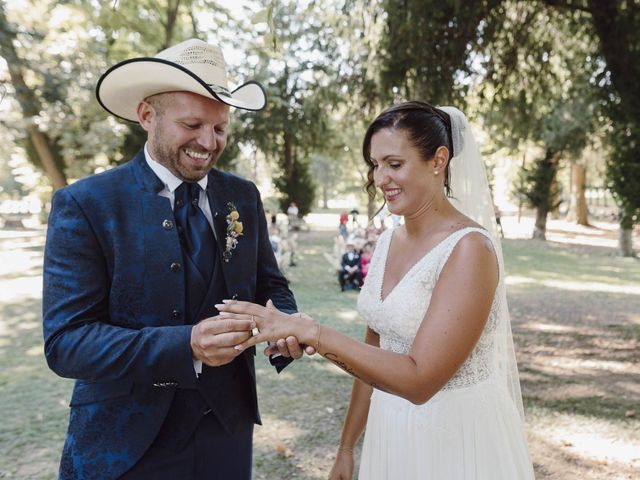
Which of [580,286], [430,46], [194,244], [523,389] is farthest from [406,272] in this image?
[580,286]

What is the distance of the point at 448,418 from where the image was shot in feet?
7.85

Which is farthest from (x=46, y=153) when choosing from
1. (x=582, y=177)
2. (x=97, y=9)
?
(x=582, y=177)

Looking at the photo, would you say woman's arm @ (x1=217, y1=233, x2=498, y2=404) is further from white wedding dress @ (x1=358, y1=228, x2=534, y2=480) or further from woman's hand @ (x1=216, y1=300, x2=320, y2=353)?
white wedding dress @ (x1=358, y1=228, x2=534, y2=480)

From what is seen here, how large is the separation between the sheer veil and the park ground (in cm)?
217

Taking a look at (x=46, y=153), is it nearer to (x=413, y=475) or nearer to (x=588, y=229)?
(x=413, y=475)

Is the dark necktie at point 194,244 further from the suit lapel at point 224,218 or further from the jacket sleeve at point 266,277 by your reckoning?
the jacket sleeve at point 266,277

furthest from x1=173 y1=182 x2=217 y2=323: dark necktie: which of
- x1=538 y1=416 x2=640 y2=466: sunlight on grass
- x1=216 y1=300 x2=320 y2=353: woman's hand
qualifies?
x1=538 y1=416 x2=640 y2=466: sunlight on grass

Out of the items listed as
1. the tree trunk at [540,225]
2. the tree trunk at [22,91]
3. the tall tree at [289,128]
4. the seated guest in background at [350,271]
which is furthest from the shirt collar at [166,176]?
the tree trunk at [540,225]

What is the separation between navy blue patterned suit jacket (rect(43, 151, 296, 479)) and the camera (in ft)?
6.19

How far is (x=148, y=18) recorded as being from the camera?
1024 cm

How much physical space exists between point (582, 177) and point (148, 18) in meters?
31.1

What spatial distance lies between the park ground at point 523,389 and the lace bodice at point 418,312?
8.24 feet

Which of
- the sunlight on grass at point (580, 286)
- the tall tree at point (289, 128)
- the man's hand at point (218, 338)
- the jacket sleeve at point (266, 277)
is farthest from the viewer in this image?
the tall tree at point (289, 128)

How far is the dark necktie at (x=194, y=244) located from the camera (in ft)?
7.11
